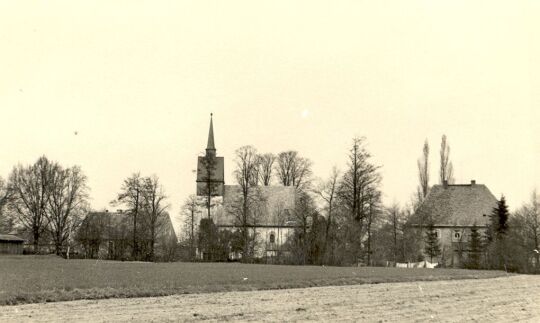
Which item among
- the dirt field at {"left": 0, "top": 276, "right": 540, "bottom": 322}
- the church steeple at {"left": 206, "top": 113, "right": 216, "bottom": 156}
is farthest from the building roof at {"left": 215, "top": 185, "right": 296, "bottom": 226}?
the dirt field at {"left": 0, "top": 276, "right": 540, "bottom": 322}

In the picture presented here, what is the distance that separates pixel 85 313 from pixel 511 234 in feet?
192

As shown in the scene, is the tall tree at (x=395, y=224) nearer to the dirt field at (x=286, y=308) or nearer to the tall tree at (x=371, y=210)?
the tall tree at (x=371, y=210)

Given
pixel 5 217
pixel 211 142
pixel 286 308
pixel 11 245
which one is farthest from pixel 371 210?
pixel 286 308

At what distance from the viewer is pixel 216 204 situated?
9500 centimetres

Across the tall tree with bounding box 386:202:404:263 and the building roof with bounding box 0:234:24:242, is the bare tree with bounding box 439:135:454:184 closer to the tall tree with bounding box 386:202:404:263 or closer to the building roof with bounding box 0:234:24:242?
the tall tree with bounding box 386:202:404:263

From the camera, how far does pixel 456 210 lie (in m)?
90.7

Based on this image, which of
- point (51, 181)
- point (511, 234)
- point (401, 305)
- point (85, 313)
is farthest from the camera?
point (51, 181)

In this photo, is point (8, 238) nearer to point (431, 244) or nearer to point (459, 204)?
point (431, 244)

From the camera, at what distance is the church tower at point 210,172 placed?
85831 mm

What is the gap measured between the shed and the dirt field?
58891mm

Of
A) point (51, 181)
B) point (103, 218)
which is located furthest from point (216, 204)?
point (51, 181)

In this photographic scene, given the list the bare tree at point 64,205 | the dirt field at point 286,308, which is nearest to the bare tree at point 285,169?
the bare tree at point 64,205

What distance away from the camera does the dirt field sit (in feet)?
55.2

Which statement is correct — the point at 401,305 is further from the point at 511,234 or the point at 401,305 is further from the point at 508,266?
the point at 511,234
